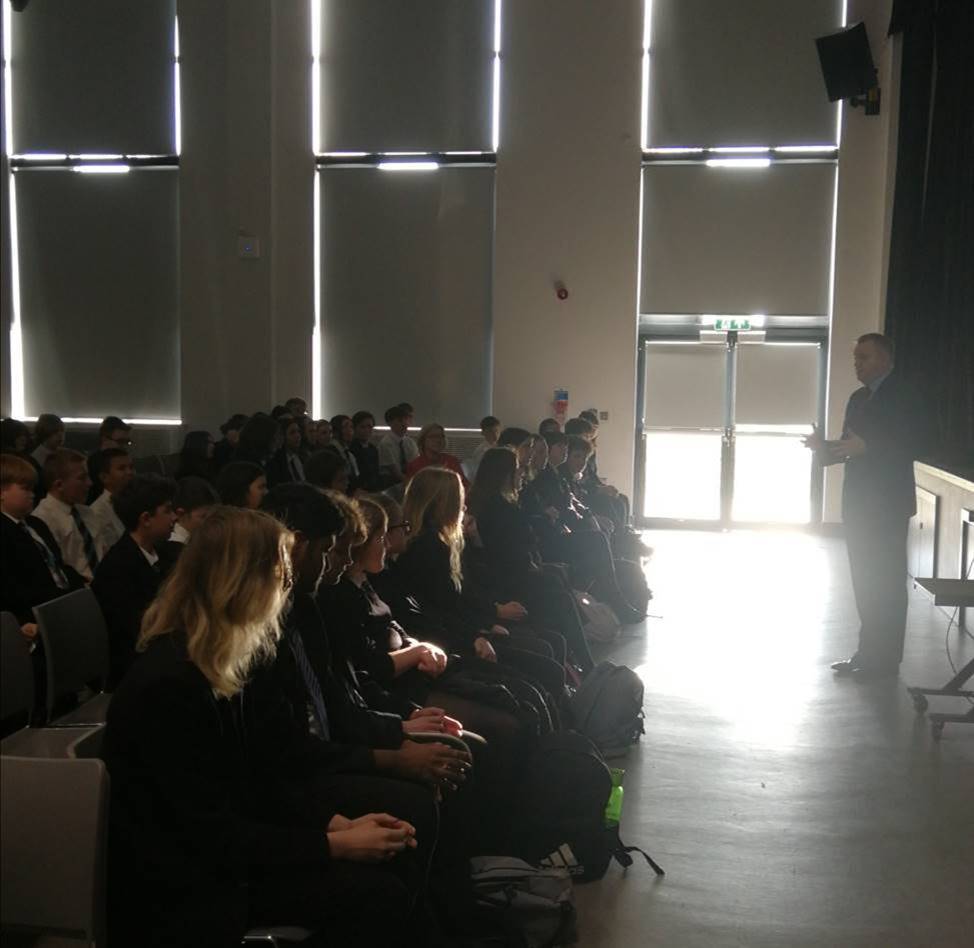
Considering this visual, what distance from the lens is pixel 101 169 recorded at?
43.3 feet

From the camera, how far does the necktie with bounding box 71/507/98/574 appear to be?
5.15 m

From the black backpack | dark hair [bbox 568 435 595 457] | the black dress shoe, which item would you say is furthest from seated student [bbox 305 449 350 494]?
dark hair [bbox 568 435 595 457]

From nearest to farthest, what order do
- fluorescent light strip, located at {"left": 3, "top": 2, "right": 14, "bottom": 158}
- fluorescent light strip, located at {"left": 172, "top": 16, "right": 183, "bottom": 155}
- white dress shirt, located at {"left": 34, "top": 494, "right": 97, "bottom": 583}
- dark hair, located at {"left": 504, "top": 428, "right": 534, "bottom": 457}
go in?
white dress shirt, located at {"left": 34, "top": 494, "right": 97, "bottom": 583} → dark hair, located at {"left": 504, "top": 428, "right": 534, "bottom": 457} → fluorescent light strip, located at {"left": 172, "top": 16, "right": 183, "bottom": 155} → fluorescent light strip, located at {"left": 3, "top": 2, "right": 14, "bottom": 158}

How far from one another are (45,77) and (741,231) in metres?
8.07

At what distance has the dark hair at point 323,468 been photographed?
4562 mm

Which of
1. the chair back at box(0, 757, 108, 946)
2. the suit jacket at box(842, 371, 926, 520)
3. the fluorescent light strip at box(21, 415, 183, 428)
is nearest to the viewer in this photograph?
the chair back at box(0, 757, 108, 946)

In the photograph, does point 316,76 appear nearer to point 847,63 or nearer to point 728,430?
point 847,63

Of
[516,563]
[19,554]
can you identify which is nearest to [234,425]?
[516,563]

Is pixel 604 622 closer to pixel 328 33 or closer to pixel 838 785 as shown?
pixel 838 785

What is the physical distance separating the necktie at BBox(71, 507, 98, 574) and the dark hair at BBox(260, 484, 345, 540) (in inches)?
98.2

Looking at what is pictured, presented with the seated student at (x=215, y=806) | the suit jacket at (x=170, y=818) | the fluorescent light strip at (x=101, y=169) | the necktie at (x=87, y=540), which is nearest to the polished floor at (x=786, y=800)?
the seated student at (x=215, y=806)

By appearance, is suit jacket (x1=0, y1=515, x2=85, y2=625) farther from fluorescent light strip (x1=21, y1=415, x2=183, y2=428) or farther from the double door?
the double door

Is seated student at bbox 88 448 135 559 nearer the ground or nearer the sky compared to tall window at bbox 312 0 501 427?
nearer the ground

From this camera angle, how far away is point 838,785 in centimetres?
441
